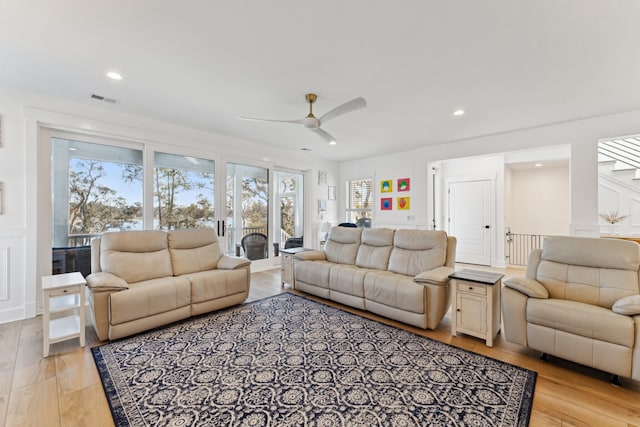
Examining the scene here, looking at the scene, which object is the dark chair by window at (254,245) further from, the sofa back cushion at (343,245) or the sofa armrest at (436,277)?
the sofa armrest at (436,277)

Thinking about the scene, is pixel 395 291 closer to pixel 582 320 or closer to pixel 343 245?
pixel 343 245

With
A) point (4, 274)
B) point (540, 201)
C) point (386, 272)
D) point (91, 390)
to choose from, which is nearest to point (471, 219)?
point (540, 201)

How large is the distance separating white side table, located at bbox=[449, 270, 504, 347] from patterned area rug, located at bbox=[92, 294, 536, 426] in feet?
1.04

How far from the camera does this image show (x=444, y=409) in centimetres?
174

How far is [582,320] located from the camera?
6.79 ft

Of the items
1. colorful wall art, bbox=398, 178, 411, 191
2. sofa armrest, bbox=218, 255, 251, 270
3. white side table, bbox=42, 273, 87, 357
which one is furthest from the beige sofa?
white side table, bbox=42, 273, 87, 357

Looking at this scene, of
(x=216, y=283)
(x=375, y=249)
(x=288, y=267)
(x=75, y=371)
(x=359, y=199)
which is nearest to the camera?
(x=75, y=371)

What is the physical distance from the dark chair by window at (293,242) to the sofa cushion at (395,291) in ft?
10.7

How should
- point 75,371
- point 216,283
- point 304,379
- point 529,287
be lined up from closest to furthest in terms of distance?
point 304,379 → point 75,371 → point 529,287 → point 216,283

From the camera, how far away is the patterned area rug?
1684 mm

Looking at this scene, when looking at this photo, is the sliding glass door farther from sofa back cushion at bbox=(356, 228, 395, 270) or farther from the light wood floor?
the light wood floor

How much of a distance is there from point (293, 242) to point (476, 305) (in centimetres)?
438

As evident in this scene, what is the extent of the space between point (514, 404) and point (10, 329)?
4669 millimetres

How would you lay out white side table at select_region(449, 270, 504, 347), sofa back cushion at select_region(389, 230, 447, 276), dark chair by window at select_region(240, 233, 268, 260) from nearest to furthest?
white side table at select_region(449, 270, 504, 347), sofa back cushion at select_region(389, 230, 447, 276), dark chair by window at select_region(240, 233, 268, 260)
